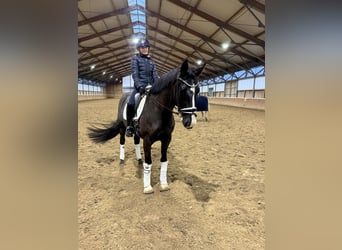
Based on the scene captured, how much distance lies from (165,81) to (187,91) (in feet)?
1.08

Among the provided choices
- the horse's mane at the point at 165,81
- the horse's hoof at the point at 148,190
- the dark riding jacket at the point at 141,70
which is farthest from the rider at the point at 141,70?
the horse's hoof at the point at 148,190

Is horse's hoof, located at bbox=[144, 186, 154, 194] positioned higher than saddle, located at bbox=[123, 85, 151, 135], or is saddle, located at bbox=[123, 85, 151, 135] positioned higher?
saddle, located at bbox=[123, 85, 151, 135]

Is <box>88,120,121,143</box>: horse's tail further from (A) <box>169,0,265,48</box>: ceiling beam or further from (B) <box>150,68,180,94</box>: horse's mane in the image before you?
(A) <box>169,0,265,48</box>: ceiling beam

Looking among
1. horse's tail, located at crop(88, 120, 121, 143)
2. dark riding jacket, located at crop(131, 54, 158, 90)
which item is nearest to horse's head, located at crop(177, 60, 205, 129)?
dark riding jacket, located at crop(131, 54, 158, 90)

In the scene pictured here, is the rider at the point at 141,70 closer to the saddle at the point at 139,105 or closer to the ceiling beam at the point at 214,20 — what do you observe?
the saddle at the point at 139,105

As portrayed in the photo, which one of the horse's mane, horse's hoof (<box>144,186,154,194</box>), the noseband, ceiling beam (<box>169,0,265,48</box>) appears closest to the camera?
the noseband

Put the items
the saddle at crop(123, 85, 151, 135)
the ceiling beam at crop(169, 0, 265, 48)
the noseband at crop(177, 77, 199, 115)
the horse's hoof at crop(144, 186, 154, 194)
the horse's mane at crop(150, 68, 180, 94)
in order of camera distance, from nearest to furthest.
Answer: the noseband at crop(177, 77, 199, 115) → the horse's mane at crop(150, 68, 180, 94) → the horse's hoof at crop(144, 186, 154, 194) → the saddle at crop(123, 85, 151, 135) → the ceiling beam at crop(169, 0, 265, 48)

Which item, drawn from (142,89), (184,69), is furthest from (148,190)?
(184,69)

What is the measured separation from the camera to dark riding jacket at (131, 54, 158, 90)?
237 cm

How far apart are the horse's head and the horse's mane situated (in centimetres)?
13

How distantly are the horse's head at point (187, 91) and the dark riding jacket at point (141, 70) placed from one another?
636 millimetres
